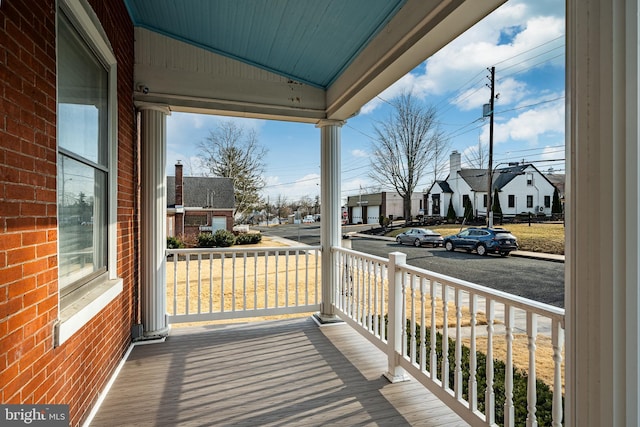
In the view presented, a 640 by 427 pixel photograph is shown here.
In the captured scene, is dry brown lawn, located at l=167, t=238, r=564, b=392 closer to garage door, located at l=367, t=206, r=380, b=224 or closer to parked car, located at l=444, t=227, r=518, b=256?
parked car, located at l=444, t=227, r=518, b=256

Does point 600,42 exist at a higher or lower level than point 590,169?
higher

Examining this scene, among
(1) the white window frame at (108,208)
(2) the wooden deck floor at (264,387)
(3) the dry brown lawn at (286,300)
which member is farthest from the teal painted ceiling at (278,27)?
(2) the wooden deck floor at (264,387)

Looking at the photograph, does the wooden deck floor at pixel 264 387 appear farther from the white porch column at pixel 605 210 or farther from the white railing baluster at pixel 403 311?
the white porch column at pixel 605 210

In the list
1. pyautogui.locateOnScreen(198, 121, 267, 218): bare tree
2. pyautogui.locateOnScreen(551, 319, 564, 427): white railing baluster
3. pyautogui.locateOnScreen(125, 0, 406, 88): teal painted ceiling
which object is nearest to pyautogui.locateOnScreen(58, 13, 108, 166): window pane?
pyautogui.locateOnScreen(125, 0, 406, 88): teal painted ceiling

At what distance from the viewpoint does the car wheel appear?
78.9 inches

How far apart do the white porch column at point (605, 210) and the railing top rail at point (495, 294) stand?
0.97 ft

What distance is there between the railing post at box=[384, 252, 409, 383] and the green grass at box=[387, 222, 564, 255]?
2.90ft

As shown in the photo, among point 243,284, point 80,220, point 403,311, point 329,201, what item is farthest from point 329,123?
point 80,220

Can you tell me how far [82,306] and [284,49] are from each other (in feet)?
8.46

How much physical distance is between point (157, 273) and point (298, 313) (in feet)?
5.31

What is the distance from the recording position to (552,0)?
5.48 feet

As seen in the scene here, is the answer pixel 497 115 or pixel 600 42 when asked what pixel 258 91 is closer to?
pixel 497 115

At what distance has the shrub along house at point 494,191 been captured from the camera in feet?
5.46

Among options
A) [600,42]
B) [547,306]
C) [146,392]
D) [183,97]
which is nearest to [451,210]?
[547,306]
